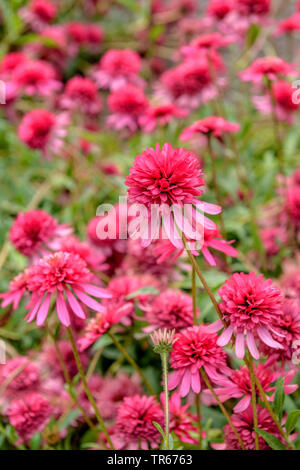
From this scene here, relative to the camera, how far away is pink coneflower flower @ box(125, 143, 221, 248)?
0.42 metres

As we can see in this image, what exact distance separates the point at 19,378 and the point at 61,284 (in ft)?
0.97

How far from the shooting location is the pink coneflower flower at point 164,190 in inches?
16.4

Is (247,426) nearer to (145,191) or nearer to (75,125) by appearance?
(145,191)

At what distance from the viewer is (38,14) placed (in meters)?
1.46

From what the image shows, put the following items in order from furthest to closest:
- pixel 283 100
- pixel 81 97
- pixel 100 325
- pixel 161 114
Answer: pixel 81 97, pixel 283 100, pixel 161 114, pixel 100 325

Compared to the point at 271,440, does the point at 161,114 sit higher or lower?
higher

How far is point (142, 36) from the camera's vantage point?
64.4 inches

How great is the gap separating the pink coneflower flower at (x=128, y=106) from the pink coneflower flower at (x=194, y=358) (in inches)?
25.2

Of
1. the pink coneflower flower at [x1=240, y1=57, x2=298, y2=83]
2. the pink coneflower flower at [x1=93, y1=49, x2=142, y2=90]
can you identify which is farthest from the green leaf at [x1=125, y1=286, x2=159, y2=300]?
the pink coneflower flower at [x1=93, y1=49, x2=142, y2=90]

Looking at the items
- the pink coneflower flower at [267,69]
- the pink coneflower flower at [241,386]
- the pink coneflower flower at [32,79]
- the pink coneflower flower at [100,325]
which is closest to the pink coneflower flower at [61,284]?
the pink coneflower flower at [100,325]

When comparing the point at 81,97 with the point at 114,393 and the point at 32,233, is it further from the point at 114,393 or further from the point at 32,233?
the point at 114,393

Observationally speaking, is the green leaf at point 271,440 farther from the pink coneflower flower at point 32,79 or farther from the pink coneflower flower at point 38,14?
the pink coneflower flower at point 38,14

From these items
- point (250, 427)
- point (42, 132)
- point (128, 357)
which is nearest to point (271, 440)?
point (250, 427)

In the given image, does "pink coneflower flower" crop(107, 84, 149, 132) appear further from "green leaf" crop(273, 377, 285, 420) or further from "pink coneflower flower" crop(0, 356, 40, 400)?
"green leaf" crop(273, 377, 285, 420)
